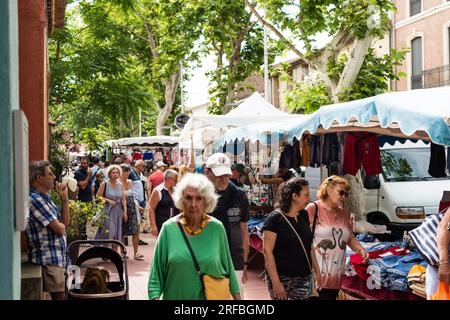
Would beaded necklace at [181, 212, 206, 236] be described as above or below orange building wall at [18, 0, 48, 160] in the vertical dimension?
below

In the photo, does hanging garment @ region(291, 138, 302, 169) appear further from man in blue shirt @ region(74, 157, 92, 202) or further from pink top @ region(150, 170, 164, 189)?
man in blue shirt @ region(74, 157, 92, 202)

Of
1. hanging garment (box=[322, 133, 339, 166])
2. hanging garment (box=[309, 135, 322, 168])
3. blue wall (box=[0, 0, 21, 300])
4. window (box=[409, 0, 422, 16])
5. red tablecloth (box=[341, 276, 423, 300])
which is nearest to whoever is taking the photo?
blue wall (box=[0, 0, 21, 300])

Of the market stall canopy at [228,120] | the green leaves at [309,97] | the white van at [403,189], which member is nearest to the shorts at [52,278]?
the market stall canopy at [228,120]

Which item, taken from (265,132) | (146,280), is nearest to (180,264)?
(146,280)

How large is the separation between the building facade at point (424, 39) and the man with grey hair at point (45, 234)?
2478 centimetres

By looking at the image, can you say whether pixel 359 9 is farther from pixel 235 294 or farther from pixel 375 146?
pixel 235 294

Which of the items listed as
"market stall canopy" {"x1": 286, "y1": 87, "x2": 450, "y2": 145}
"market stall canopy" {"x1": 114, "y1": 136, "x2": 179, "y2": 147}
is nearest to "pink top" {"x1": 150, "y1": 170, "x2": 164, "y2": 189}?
"market stall canopy" {"x1": 286, "y1": 87, "x2": 450, "y2": 145}

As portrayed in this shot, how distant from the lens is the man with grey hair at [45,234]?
19.3ft

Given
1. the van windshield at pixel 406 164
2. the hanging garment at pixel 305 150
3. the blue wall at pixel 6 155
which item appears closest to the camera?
the blue wall at pixel 6 155

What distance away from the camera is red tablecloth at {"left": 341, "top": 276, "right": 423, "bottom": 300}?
694 centimetres

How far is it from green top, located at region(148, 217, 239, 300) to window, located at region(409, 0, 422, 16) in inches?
1223

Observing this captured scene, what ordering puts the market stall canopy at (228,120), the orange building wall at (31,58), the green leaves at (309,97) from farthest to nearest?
1. the green leaves at (309,97)
2. the market stall canopy at (228,120)
3. the orange building wall at (31,58)

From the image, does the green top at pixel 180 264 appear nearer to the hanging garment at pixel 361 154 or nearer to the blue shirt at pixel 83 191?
the hanging garment at pixel 361 154

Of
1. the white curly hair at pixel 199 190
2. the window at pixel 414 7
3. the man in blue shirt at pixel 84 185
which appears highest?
the window at pixel 414 7
